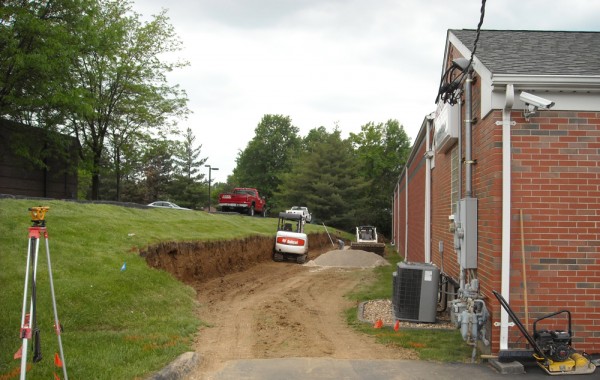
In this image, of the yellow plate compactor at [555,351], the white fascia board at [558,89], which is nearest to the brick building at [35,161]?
the white fascia board at [558,89]

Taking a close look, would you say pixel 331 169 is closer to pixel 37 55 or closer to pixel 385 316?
pixel 37 55

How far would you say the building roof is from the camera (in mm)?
7391

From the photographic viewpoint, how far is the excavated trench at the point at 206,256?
1554 cm

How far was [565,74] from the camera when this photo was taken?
712 centimetres

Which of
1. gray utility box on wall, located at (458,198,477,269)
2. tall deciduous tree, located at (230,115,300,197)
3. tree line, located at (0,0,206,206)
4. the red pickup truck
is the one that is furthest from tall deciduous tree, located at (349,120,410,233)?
gray utility box on wall, located at (458,198,477,269)

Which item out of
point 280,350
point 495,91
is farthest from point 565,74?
point 280,350

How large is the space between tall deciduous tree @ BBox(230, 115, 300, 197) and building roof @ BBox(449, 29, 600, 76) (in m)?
76.0

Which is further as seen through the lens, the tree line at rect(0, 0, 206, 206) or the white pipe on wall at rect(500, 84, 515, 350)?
the tree line at rect(0, 0, 206, 206)

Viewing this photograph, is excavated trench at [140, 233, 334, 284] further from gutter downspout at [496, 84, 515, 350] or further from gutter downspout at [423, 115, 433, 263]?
gutter downspout at [496, 84, 515, 350]

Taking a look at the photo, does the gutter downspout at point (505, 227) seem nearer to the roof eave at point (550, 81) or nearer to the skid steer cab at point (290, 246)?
the roof eave at point (550, 81)

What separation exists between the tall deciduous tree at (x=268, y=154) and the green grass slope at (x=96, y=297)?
229 feet

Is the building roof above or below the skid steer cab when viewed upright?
above

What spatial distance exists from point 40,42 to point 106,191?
60.6m

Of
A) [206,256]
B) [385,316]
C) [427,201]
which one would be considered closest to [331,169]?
[206,256]
